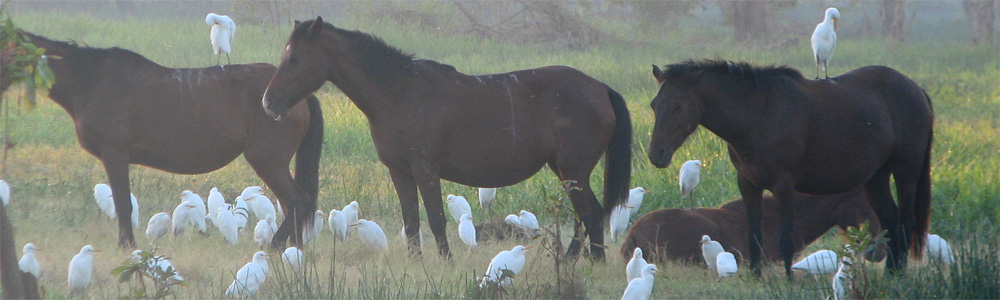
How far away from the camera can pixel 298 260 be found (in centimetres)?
579

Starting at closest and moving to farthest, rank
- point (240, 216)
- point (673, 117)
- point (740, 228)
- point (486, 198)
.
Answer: point (673, 117) < point (740, 228) < point (240, 216) < point (486, 198)

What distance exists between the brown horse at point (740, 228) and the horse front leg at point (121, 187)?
146 inches

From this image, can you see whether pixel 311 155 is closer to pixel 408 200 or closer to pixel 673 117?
pixel 408 200

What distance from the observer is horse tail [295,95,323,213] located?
7793 millimetres

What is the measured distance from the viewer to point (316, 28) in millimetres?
6520

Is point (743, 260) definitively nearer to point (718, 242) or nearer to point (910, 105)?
point (718, 242)

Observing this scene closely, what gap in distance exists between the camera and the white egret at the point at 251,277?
17.8ft

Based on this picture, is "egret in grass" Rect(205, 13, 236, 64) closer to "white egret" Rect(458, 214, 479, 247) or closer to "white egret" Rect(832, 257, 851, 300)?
"white egret" Rect(458, 214, 479, 247)

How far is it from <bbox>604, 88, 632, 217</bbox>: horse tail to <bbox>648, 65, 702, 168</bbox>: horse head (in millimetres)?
1169

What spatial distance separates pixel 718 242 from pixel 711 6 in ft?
109

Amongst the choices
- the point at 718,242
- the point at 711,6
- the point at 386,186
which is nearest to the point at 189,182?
the point at 386,186

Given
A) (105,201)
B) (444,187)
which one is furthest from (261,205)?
(444,187)

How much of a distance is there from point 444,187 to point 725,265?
5.17 metres

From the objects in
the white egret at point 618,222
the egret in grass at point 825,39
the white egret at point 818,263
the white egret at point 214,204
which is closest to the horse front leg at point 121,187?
the white egret at point 214,204
